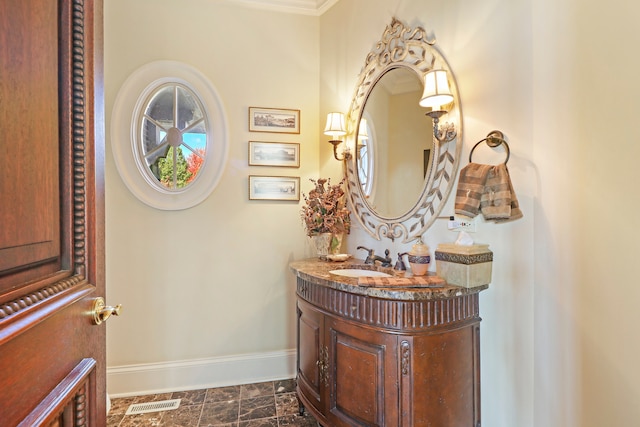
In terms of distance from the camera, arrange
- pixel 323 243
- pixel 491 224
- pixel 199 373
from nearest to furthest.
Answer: pixel 491 224
pixel 323 243
pixel 199 373

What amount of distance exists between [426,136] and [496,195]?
1.97ft

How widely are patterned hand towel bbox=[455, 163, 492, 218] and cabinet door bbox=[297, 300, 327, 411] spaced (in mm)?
948

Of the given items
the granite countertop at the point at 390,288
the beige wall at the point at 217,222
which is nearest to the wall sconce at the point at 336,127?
the beige wall at the point at 217,222

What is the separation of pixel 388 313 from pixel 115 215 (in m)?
2.22

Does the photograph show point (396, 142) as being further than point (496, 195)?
Yes

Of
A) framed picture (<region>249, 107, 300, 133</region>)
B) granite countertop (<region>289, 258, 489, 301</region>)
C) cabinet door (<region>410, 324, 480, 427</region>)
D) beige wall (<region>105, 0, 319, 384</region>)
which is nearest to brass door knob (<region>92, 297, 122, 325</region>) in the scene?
granite countertop (<region>289, 258, 489, 301</region>)

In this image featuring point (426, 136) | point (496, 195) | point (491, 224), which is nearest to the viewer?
point (496, 195)

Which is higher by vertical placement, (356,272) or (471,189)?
(471,189)

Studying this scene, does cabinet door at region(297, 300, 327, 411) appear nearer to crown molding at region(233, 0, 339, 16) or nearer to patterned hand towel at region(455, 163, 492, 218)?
patterned hand towel at region(455, 163, 492, 218)

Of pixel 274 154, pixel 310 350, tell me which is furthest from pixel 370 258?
pixel 274 154

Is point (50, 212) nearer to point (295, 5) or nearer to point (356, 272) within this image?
point (356, 272)

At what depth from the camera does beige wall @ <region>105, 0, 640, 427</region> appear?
1.12 metres

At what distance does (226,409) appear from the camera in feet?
7.57

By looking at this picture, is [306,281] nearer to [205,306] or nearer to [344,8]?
[205,306]
